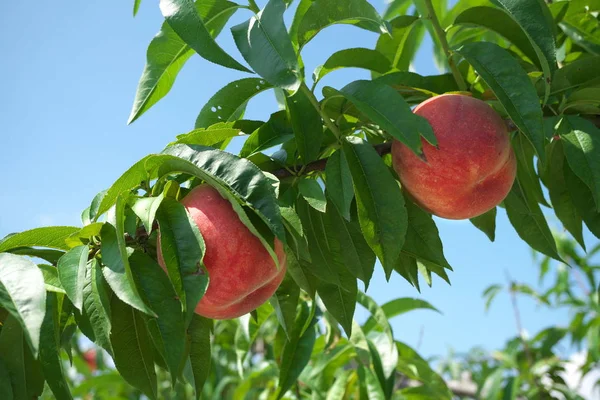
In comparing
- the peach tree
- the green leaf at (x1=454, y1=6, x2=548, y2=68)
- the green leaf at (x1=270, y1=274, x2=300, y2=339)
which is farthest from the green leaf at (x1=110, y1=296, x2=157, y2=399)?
the green leaf at (x1=454, y1=6, x2=548, y2=68)

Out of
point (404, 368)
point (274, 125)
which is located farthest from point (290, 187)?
point (404, 368)

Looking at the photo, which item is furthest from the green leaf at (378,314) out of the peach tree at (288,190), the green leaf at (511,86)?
the green leaf at (511,86)

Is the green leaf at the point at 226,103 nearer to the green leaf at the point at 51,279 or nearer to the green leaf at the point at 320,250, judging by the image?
the green leaf at the point at 320,250

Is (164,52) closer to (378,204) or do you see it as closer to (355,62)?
(355,62)

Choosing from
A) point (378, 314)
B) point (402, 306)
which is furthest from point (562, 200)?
point (402, 306)

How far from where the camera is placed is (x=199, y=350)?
0.93m

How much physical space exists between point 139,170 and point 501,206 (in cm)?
73

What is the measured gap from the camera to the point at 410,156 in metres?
0.97

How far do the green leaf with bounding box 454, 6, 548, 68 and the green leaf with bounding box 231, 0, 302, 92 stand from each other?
400 mm

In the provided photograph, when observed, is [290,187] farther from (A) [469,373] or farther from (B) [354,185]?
(A) [469,373]

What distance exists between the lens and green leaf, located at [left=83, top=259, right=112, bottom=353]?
0.80m

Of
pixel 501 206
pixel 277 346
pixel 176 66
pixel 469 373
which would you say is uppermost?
pixel 176 66

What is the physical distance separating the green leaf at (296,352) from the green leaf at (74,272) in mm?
529

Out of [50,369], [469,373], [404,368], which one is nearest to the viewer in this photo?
[50,369]
